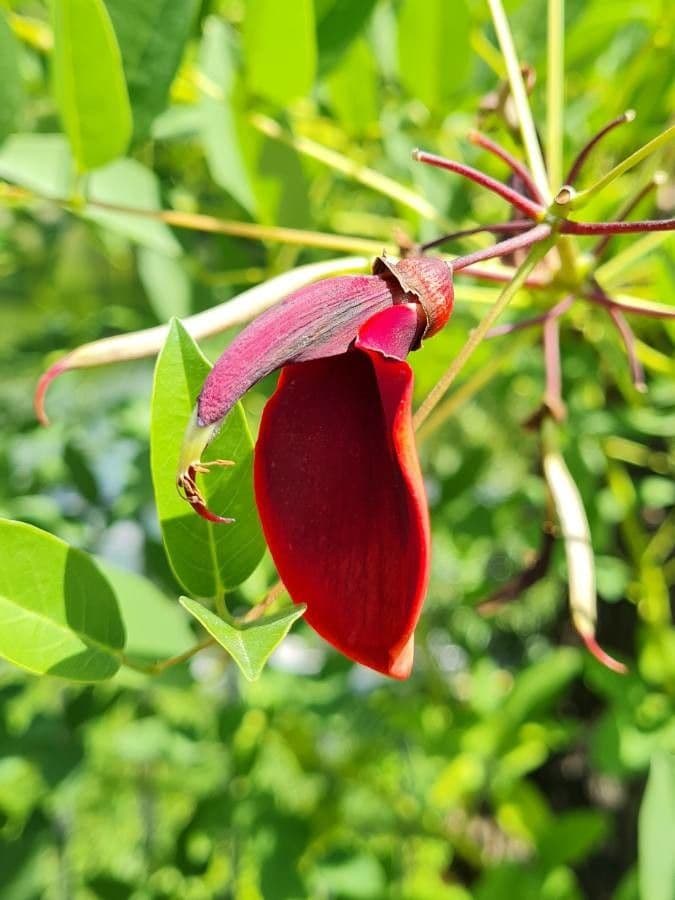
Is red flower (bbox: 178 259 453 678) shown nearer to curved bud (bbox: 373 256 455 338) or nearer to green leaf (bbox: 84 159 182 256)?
curved bud (bbox: 373 256 455 338)

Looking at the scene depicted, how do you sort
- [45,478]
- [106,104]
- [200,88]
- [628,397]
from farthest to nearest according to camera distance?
[45,478] < [628,397] < [200,88] < [106,104]

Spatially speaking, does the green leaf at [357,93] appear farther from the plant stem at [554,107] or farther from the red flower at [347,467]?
the red flower at [347,467]

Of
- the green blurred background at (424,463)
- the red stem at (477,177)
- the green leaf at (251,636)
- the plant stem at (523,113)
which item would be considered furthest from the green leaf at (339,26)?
the green leaf at (251,636)

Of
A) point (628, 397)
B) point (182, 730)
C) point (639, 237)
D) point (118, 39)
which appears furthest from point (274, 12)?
point (182, 730)

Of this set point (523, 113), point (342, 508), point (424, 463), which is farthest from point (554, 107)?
point (424, 463)

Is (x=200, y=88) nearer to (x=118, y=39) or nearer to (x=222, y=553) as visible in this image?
(x=118, y=39)

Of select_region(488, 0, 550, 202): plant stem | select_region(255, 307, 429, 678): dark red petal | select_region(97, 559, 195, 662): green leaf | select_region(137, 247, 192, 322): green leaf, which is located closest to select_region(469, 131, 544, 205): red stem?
select_region(488, 0, 550, 202): plant stem

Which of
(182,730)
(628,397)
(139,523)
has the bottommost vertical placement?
(182,730)

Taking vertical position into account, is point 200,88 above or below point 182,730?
above
